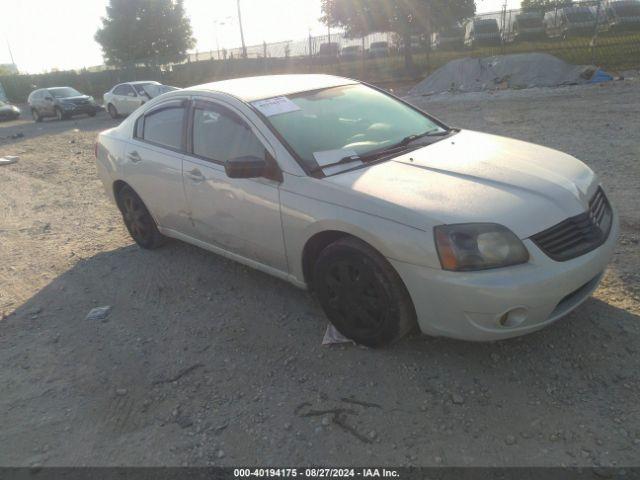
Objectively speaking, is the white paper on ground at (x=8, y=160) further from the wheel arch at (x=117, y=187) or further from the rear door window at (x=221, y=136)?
the rear door window at (x=221, y=136)

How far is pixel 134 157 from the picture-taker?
464 centimetres

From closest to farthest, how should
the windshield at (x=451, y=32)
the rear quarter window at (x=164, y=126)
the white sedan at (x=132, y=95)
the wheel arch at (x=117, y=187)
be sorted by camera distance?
1. the rear quarter window at (x=164, y=126)
2. the wheel arch at (x=117, y=187)
3. the white sedan at (x=132, y=95)
4. the windshield at (x=451, y=32)

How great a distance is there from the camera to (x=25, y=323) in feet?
13.1

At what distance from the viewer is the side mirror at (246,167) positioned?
3.20 m

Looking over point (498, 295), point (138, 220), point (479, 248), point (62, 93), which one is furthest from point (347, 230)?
point (62, 93)

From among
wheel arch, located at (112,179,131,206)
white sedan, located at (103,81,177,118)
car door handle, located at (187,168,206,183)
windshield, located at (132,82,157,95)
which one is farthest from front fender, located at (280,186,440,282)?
windshield, located at (132,82,157,95)

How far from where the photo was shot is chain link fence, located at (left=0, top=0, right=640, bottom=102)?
62.5 feet

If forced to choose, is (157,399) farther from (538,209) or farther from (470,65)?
(470,65)

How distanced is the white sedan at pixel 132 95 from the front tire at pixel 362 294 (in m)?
18.5

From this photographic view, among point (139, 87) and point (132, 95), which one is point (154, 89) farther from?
point (132, 95)

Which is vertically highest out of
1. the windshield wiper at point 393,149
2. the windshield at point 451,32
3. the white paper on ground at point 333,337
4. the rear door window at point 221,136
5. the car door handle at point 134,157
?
the windshield at point 451,32

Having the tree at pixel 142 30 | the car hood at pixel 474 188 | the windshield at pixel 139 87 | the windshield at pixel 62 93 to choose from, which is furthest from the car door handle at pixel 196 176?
the tree at pixel 142 30

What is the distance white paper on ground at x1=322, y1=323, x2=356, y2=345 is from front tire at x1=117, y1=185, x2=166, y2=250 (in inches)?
91.8

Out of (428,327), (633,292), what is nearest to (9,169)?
(428,327)
